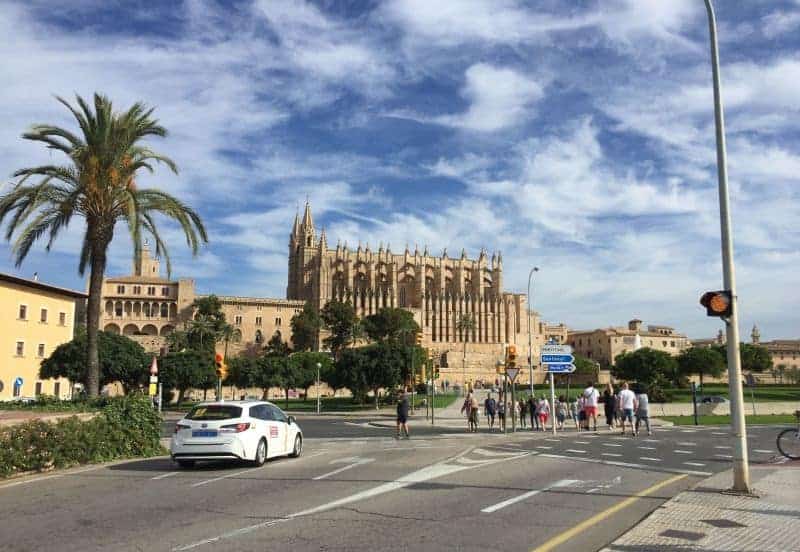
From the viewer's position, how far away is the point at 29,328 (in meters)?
49.9

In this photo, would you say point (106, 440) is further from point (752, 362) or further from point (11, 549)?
point (752, 362)

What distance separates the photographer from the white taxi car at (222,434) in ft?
44.6

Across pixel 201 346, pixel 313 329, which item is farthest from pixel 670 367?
pixel 201 346

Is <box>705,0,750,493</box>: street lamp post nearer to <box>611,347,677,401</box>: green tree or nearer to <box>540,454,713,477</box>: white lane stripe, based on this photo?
<box>540,454,713,477</box>: white lane stripe

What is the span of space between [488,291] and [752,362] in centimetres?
5224

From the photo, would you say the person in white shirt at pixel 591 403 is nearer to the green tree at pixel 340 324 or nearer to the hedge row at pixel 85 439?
the hedge row at pixel 85 439

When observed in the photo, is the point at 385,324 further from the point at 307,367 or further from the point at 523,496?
the point at 523,496

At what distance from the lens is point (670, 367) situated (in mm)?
89375

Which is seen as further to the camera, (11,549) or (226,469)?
(226,469)

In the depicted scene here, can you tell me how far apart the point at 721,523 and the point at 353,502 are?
183 inches

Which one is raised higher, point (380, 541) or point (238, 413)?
point (238, 413)

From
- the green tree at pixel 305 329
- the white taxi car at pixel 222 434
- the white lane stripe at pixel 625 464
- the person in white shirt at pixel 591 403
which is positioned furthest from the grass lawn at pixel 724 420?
the green tree at pixel 305 329

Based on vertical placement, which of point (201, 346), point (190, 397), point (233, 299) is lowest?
point (190, 397)

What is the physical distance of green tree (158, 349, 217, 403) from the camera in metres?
64.5
